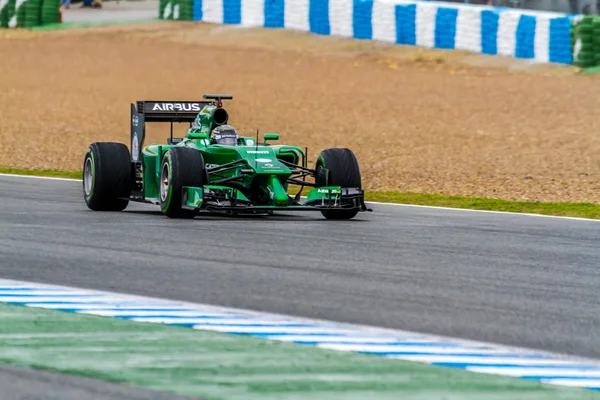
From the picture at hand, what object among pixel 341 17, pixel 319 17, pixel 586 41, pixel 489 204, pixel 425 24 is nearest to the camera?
pixel 489 204

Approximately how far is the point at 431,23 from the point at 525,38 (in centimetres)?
356

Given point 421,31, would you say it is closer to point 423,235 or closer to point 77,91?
point 77,91

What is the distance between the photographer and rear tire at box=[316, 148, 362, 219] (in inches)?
555

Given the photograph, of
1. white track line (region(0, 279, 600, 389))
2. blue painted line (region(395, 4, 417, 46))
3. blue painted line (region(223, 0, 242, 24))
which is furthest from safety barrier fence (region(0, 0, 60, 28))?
white track line (region(0, 279, 600, 389))

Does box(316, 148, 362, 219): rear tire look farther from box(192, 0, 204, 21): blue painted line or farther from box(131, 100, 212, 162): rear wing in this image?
box(192, 0, 204, 21): blue painted line

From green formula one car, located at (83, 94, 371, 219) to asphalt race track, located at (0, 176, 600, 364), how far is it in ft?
0.65

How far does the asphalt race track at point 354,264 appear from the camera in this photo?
861 cm

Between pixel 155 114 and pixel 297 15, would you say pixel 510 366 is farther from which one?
pixel 297 15

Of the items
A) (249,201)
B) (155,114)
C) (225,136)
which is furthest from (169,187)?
(155,114)

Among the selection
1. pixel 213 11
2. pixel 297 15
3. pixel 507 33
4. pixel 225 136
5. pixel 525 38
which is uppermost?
pixel 213 11

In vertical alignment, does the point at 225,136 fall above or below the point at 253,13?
below

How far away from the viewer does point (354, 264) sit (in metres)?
10.8

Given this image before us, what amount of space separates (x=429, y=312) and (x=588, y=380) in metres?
1.96

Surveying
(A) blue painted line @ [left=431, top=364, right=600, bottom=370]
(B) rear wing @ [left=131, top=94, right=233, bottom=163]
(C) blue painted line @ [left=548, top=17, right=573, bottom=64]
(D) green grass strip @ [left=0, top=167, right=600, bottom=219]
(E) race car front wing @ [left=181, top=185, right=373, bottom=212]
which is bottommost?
(A) blue painted line @ [left=431, top=364, right=600, bottom=370]
